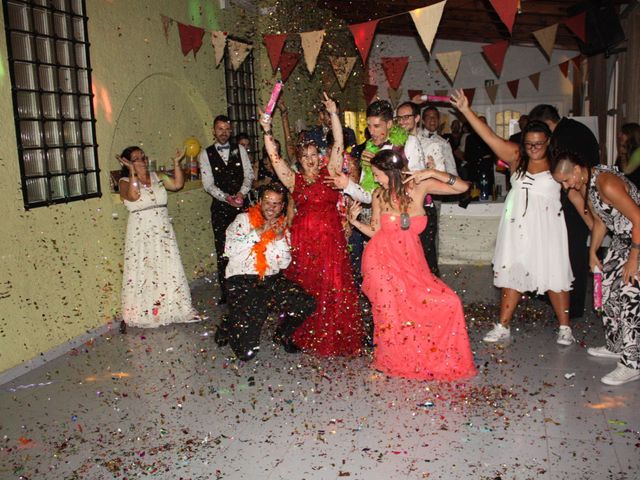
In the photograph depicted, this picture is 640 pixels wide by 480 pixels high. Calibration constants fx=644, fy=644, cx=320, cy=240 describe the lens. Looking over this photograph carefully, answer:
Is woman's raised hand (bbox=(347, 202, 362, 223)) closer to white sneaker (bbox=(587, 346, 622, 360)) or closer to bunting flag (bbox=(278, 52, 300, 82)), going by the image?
white sneaker (bbox=(587, 346, 622, 360))

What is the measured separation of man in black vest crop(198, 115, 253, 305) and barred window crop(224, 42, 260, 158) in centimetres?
195

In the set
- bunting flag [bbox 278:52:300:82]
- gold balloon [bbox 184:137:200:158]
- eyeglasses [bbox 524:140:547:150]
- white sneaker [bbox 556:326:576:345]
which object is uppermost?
bunting flag [bbox 278:52:300:82]

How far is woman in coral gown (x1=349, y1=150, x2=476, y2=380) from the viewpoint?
3.73m

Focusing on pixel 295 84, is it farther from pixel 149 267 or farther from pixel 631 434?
pixel 631 434

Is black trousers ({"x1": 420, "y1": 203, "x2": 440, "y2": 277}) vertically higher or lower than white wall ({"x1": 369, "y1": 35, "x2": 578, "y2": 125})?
lower

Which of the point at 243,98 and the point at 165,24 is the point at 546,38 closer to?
the point at 165,24

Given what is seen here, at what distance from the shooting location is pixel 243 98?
27.5ft

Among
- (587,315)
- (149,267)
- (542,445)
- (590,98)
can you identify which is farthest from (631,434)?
(590,98)

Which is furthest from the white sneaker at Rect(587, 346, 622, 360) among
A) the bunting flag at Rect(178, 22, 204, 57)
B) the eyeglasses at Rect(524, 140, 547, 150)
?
the bunting flag at Rect(178, 22, 204, 57)

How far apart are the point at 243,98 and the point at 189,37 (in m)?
2.16

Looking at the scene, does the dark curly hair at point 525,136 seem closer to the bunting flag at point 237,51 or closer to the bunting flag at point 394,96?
the bunting flag at point 237,51

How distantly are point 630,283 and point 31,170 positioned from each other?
13.0ft

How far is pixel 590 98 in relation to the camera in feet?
34.4

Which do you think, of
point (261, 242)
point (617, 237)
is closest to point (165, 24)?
point (261, 242)
